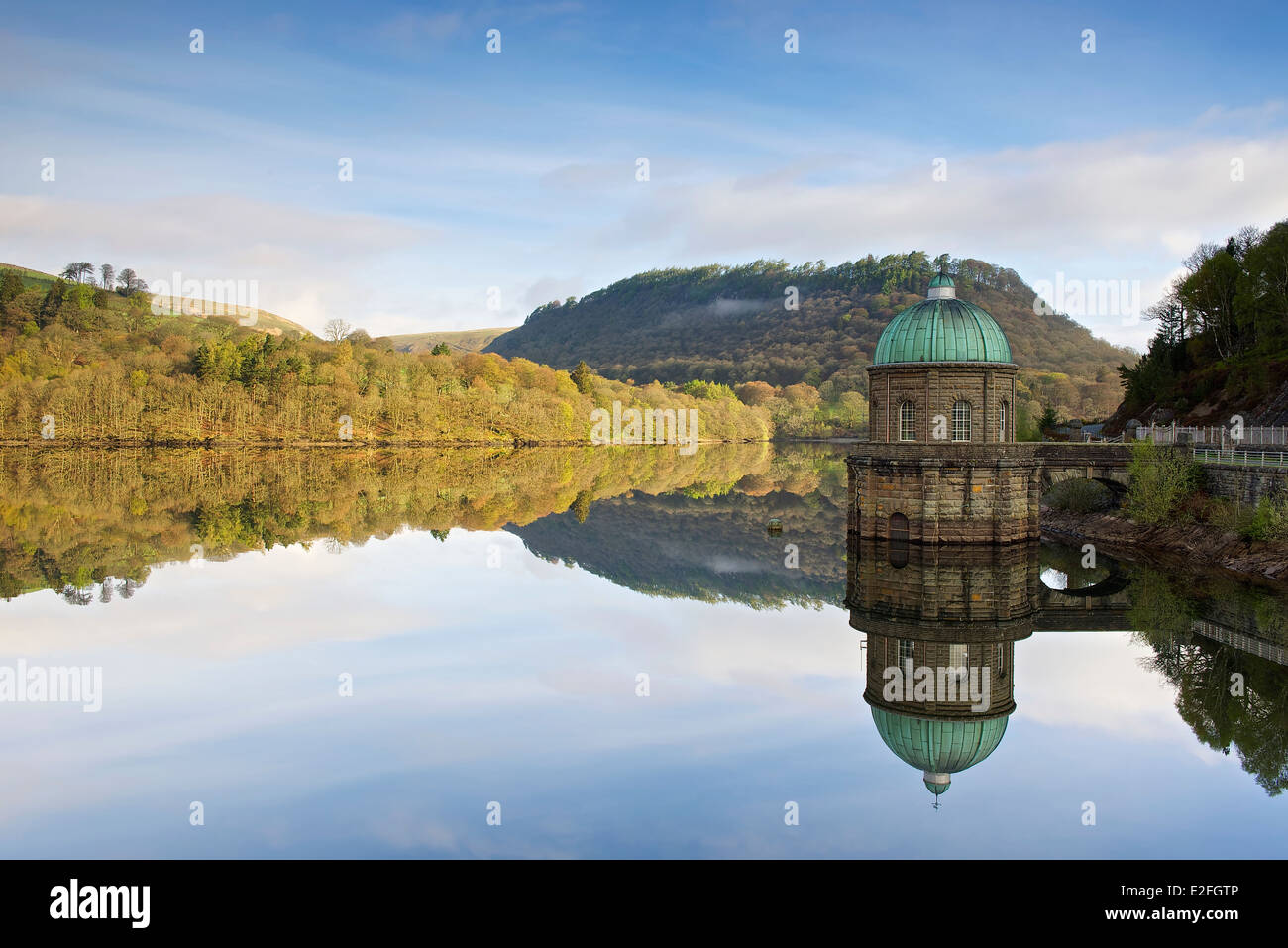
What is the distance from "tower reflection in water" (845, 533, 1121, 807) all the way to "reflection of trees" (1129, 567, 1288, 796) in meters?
1.59

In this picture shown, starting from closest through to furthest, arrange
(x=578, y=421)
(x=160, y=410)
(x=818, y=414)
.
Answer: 1. (x=160, y=410)
2. (x=578, y=421)
3. (x=818, y=414)

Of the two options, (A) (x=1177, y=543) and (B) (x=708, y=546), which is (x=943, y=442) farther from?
(B) (x=708, y=546)

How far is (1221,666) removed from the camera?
20.2 meters

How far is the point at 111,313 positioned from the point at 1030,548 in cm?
15388

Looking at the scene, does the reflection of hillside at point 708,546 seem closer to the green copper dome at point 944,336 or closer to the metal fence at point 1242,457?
the green copper dome at point 944,336

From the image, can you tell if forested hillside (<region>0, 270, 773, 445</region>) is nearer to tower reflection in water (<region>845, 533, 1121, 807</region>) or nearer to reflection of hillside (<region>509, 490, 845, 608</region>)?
reflection of hillside (<region>509, 490, 845, 608</region>)

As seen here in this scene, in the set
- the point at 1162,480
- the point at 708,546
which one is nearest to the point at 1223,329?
the point at 1162,480

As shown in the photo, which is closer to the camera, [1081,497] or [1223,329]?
[1081,497]

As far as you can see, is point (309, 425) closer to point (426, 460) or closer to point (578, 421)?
point (426, 460)

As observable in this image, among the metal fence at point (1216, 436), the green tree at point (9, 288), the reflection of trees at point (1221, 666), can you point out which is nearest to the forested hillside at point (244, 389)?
the green tree at point (9, 288)

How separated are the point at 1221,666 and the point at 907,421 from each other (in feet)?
58.5

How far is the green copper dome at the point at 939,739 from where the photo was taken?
49.0 ft
